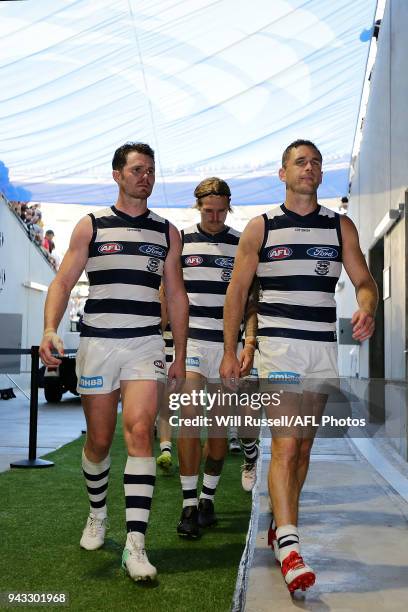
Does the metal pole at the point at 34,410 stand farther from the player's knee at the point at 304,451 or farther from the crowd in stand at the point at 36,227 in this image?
the crowd in stand at the point at 36,227

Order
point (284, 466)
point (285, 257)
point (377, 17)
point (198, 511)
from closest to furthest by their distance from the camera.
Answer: point (284, 466) → point (285, 257) → point (198, 511) → point (377, 17)

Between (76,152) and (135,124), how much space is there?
3.56 feet

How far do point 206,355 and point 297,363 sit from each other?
4.57ft

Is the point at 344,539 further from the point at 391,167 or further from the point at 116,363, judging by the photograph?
the point at 391,167

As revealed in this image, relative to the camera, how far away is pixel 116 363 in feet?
11.6

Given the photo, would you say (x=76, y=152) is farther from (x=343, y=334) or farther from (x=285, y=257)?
(x=285, y=257)

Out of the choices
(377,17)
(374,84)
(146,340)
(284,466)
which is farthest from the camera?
(374,84)

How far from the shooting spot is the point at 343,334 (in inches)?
541

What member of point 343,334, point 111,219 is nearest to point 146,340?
point 111,219

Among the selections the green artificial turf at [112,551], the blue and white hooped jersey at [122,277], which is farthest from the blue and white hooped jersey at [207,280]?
the green artificial turf at [112,551]

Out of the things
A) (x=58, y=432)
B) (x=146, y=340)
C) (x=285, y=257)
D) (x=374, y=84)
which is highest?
(x=374, y=84)

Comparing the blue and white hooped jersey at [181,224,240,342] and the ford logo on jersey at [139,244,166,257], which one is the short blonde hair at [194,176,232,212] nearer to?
the blue and white hooped jersey at [181,224,240,342]

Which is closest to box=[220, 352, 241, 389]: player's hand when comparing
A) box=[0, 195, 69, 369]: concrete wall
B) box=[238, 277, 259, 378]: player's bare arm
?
box=[238, 277, 259, 378]: player's bare arm

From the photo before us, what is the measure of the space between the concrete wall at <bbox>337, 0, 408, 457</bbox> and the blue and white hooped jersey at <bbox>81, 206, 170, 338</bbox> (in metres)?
3.79
